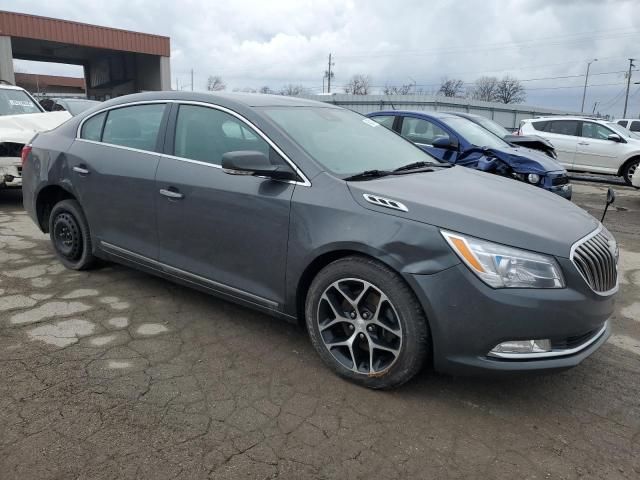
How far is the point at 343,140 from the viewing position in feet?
11.4

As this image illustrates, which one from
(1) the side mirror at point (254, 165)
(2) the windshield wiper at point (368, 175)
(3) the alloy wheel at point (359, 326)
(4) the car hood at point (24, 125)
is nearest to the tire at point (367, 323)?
(3) the alloy wheel at point (359, 326)

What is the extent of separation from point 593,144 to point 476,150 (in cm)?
725

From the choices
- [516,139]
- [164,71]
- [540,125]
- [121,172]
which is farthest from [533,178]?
[164,71]

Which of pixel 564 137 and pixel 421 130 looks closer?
pixel 421 130

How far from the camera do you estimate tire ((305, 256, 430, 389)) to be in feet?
8.56

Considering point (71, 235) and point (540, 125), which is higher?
point (540, 125)

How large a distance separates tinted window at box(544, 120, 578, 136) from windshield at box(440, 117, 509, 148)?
6126 millimetres

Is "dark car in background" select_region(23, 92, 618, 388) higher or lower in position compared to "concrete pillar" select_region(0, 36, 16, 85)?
lower

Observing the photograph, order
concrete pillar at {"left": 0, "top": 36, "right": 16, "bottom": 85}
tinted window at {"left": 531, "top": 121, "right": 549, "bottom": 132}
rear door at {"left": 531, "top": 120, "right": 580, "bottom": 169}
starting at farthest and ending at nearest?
concrete pillar at {"left": 0, "top": 36, "right": 16, "bottom": 85}, tinted window at {"left": 531, "top": 121, "right": 549, "bottom": 132}, rear door at {"left": 531, "top": 120, "right": 580, "bottom": 169}

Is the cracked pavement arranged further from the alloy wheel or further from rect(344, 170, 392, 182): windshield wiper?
rect(344, 170, 392, 182): windshield wiper

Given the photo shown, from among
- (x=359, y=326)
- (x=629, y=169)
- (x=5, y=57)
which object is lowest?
(x=359, y=326)

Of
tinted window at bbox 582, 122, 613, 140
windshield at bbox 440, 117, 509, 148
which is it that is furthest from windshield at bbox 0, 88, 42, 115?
tinted window at bbox 582, 122, 613, 140

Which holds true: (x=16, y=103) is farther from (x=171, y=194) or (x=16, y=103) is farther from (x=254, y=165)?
(x=254, y=165)

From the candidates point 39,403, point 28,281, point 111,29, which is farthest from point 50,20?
point 39,403
